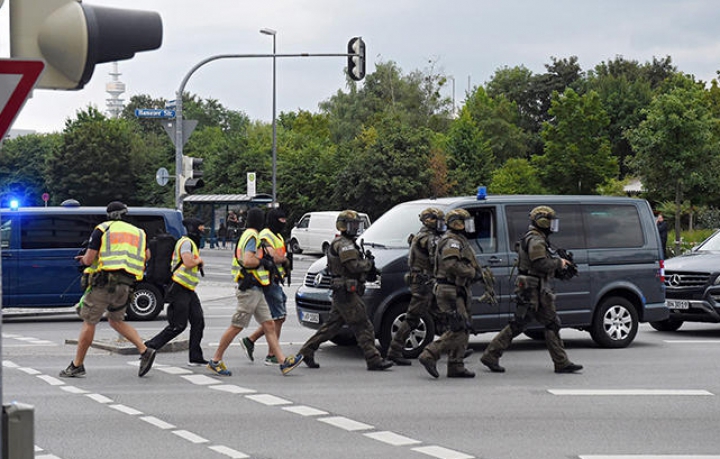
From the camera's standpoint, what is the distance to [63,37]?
400cm

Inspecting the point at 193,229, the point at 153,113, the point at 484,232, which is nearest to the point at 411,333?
the point at 484,232

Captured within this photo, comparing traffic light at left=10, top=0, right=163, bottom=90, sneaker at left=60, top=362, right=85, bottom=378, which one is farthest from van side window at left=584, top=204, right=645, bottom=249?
traffic light at left=10, top=0, right=163, bottom=90

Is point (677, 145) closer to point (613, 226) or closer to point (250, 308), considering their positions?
point (613, 226)

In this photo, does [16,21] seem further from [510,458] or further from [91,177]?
[91,177]

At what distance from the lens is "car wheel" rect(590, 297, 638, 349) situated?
45.0 ft

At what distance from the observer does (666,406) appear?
31.2ft

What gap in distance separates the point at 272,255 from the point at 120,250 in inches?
62.3

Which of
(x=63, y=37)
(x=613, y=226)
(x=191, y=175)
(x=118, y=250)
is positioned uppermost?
(x=191, y=175)

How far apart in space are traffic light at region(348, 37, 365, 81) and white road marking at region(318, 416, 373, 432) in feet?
63.4

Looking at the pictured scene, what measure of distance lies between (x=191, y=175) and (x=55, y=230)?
16.2 ft

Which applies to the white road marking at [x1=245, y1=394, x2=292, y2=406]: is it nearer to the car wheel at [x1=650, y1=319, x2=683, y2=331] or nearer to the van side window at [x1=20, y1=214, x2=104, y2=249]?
the car wheel at [x1=650, y1=319, x2=683, y2=331]

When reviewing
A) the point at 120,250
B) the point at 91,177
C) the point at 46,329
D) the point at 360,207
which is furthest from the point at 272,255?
the point at 91,177

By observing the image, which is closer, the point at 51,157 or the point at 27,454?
the point at 27,454

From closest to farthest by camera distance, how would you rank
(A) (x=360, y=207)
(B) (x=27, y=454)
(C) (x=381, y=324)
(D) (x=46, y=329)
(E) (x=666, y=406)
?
(B) (x=27, y=454) → (E) (x=666, y=406) → (C) (x=381, y=324) → (D) (x=46, y=329) → (A) (x=360, y=207)
